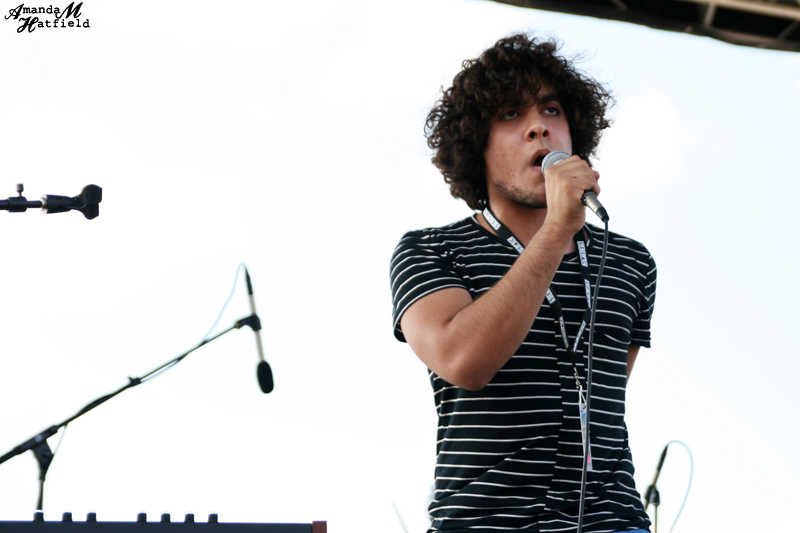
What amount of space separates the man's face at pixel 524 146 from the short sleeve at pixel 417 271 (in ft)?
0.89

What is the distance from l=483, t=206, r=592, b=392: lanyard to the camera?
1.81 m

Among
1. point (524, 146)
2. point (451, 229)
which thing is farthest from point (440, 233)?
point (524, 146)

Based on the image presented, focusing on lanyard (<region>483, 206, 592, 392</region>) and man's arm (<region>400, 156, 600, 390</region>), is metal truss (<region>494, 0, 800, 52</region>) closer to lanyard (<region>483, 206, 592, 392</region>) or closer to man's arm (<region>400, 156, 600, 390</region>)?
lanyard (<region>483, 206, 592, 392</region>)

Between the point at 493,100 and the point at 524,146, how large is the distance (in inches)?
10.2

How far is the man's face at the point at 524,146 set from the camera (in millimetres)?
2035

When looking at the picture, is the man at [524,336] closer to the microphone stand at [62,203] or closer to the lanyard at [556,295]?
the lanyard at [556,295]

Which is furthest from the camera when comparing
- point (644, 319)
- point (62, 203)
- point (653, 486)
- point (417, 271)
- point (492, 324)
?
point (653, 486)

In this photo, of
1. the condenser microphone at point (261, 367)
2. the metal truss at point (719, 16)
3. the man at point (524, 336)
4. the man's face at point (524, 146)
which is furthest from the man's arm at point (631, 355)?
the metal truss at point (719, 16)

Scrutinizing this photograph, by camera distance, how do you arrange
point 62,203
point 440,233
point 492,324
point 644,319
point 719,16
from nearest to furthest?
1. point 492,324
2. point 440,233
3. point 644,319
4. point 62,203
5. point 719,16

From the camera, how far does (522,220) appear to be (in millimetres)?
2100

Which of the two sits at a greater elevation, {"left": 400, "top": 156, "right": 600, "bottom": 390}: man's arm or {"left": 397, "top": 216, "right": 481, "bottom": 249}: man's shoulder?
{"left": 397, "top": 216, "right": 481, "bottom": 249}: man's shoulder

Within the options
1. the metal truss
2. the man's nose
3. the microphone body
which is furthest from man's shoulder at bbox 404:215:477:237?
the microphone body

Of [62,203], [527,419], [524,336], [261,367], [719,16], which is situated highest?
[719,16]

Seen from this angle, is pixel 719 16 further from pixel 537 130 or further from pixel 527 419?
pixel 527 419
